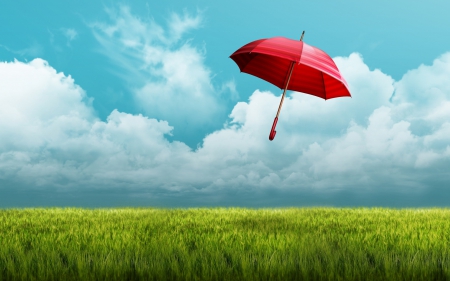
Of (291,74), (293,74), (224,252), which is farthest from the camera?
(293,74)

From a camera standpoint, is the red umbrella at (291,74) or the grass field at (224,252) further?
the red umbrella at (291,74)

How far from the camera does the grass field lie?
422 cm

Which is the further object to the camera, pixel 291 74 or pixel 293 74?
pixel 293 74

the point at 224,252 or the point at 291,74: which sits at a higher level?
the point at 291,74

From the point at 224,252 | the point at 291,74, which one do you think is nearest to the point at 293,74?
the point at 291,74

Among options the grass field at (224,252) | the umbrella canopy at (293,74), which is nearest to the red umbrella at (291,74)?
the umbrella canopy at (293,74)

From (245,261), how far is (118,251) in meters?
1.70

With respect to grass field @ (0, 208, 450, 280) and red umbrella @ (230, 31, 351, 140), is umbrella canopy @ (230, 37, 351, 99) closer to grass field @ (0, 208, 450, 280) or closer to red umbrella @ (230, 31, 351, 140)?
red umbrella @ (230, 31, 351, 140)

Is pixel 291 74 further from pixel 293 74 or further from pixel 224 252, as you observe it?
pixel 224 252

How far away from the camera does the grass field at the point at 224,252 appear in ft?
13.9

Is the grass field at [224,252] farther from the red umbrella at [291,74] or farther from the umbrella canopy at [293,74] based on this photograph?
the umbrella canopy at [293,74]

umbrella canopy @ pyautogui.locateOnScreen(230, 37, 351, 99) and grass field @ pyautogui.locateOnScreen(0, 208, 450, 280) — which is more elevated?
umbrella canopy @ pyautogui.locateOnScreen(230, 37, 351, 99)

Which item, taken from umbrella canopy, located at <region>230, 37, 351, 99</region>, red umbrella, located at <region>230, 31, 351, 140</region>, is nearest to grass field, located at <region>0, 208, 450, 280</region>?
red umbrella, located at <region>230, 31, 351, 140</region>

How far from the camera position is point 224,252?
518cm
